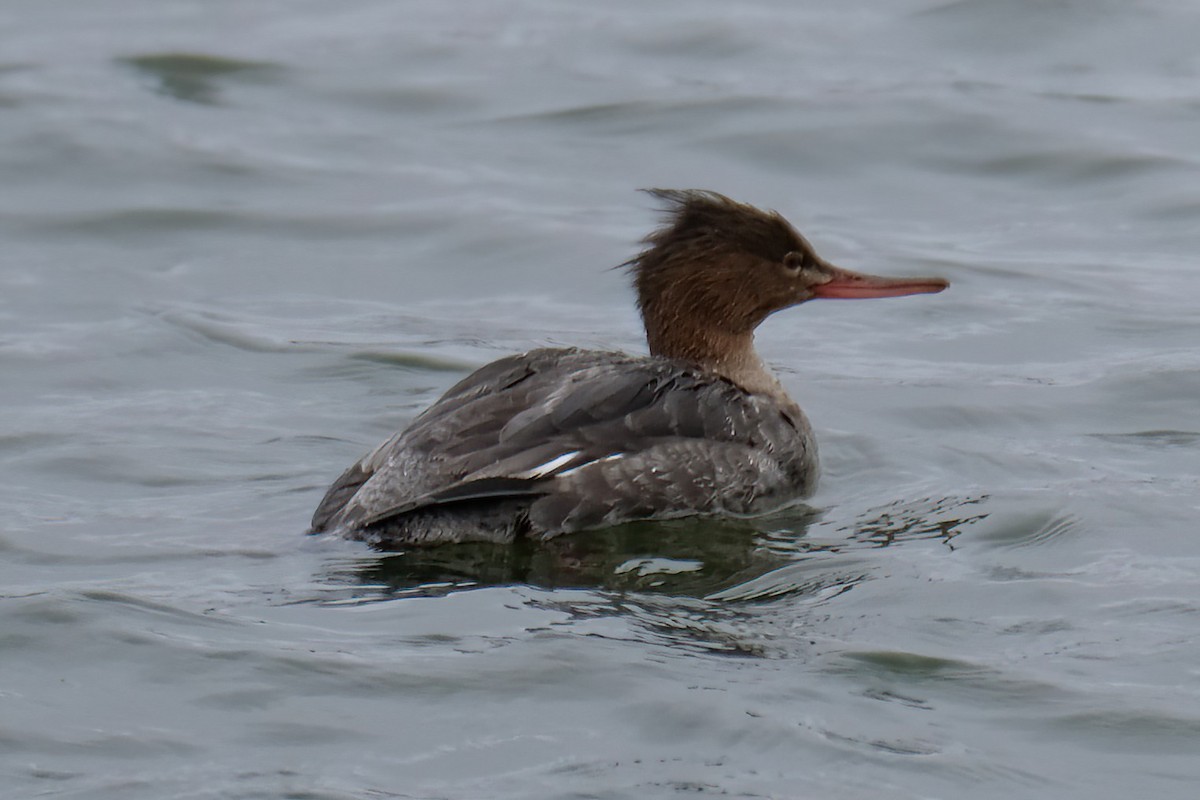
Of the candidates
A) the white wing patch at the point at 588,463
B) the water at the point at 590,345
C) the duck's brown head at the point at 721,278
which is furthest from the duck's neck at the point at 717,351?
the white wing patch at the point at 588,463

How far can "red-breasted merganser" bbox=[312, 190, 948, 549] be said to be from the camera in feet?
22.6

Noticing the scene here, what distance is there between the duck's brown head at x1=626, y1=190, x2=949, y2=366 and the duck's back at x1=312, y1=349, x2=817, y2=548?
0.27 m

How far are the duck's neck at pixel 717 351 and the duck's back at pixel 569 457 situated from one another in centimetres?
24

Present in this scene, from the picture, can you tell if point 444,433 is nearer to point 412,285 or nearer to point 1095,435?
point 1095,435

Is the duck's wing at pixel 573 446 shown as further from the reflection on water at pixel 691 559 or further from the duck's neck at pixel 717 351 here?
the duck's neck at pixel 717 351

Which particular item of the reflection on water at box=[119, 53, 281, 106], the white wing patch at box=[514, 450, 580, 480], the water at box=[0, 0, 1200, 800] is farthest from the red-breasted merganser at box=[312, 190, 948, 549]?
the reflection on water at box=[119, 53, 281, 106]

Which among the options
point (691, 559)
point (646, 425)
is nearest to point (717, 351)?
point (646, 425)

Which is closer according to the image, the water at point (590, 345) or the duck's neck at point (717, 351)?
the water at point (590, 345)

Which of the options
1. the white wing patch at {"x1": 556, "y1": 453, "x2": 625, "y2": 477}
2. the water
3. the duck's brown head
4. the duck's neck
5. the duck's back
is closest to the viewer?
the water

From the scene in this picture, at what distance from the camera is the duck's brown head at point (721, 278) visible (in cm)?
787

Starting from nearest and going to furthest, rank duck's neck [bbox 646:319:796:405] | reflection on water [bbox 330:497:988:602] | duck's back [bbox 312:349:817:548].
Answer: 1. reflection on water [bbox 330:497:988:602]
2. duck's back [bbox 312:349:817:548]
3. duck's neck [bbox 646:319:796:405]

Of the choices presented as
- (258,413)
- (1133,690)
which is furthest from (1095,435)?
(258,413)

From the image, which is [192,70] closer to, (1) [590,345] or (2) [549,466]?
(1) [590,345]

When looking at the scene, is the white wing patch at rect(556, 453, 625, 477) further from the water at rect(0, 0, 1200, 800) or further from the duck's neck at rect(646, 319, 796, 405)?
the duck's neck at rect(646, 319, 796, 405)
